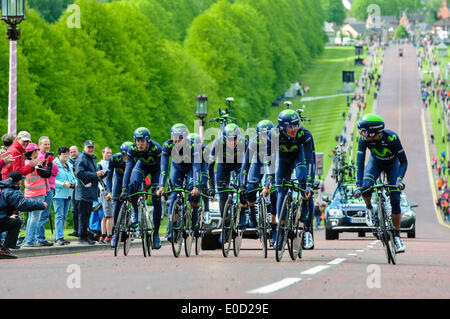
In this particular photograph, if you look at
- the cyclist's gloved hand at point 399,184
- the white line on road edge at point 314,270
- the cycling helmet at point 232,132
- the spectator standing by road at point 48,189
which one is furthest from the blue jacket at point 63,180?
the white line on road edge at point 314,270

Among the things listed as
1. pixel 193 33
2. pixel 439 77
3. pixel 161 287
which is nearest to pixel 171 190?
pixel 161 287

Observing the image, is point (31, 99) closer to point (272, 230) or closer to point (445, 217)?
point (272, 230)

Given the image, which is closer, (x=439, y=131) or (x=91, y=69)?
(x=91, y=69)

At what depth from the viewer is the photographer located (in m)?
21.2

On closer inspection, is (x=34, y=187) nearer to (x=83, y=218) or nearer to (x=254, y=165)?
(x=83, y=218)

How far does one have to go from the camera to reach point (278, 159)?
1727cm

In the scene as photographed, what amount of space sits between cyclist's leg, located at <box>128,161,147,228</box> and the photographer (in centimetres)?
227

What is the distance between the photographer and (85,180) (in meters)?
22.1

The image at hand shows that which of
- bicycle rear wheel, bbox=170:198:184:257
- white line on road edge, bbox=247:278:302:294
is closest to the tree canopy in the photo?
bicycle rear wheel, bbox=170:198:184:257

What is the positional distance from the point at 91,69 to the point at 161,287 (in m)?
44.8

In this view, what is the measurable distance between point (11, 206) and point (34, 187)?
2604mm

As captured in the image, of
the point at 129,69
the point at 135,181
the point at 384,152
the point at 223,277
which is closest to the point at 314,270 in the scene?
the point at 223,277

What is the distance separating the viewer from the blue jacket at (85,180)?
72.6ft
